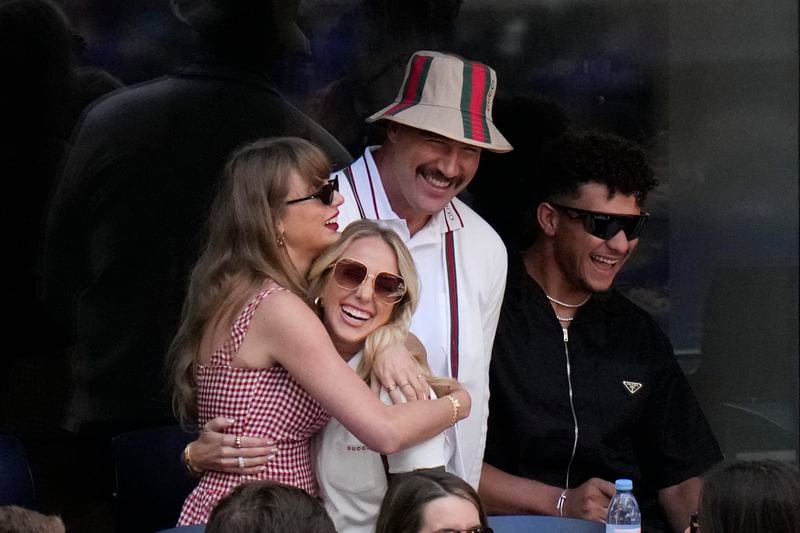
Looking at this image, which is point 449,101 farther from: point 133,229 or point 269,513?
point 269,513

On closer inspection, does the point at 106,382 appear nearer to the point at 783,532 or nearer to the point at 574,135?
the point at 574,135

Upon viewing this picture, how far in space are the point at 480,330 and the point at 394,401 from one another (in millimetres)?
670

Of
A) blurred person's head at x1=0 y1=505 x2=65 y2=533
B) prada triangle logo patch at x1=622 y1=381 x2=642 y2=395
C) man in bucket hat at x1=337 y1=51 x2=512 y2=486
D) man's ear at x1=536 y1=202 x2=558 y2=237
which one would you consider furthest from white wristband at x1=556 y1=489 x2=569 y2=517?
blurred person's head at x1=0 y1=505 x2=65 y2=533

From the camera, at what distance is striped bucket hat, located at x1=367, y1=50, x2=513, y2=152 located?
360cm

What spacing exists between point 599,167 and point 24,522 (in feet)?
6.62

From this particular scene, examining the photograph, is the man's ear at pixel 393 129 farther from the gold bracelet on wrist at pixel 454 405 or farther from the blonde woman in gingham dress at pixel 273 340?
the gold bracelet on wrist at pixel 454 405

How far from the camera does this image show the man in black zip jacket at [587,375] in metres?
3.86

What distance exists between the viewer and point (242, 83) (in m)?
4.44

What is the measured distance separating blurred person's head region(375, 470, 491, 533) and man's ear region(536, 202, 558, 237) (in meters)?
1.42

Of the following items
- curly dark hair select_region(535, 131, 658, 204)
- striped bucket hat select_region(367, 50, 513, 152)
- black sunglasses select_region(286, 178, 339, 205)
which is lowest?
black sunglasses select_region(286, 178, 339, 205)

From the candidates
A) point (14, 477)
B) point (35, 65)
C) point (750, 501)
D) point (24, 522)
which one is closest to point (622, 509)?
point (750, 501)

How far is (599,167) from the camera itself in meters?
3.94

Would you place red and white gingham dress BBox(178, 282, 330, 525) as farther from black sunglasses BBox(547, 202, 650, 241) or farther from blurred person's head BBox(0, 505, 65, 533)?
black sunglasses BBox(547, 202, 650, 241)

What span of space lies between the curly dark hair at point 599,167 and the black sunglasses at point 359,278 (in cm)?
104
